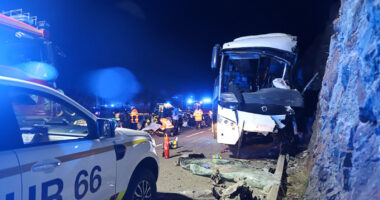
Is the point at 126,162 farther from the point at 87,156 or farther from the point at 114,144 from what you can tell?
the point at 87,156

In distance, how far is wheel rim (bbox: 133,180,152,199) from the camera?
3.27 m

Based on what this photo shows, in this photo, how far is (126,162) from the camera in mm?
3035

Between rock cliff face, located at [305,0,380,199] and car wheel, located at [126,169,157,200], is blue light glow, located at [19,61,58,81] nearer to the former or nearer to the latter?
car wheel, located at [126,169,157,200]

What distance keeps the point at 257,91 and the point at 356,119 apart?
18.2 ft

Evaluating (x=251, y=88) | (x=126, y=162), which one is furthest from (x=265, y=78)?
(x=126, y=162)

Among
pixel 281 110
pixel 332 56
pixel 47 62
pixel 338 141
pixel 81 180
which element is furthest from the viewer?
pixel 281 110

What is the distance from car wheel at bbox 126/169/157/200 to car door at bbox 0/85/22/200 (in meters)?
1.57

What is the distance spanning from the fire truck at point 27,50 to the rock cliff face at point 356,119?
5.94 metres

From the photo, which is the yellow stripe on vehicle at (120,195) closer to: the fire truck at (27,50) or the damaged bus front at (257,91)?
the fire truck at (27,50)

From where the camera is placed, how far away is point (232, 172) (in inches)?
231

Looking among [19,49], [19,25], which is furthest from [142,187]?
[19,25]

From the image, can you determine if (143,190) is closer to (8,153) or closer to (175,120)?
(8,153)

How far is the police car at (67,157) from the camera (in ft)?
5.99

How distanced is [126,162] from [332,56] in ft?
12.9
